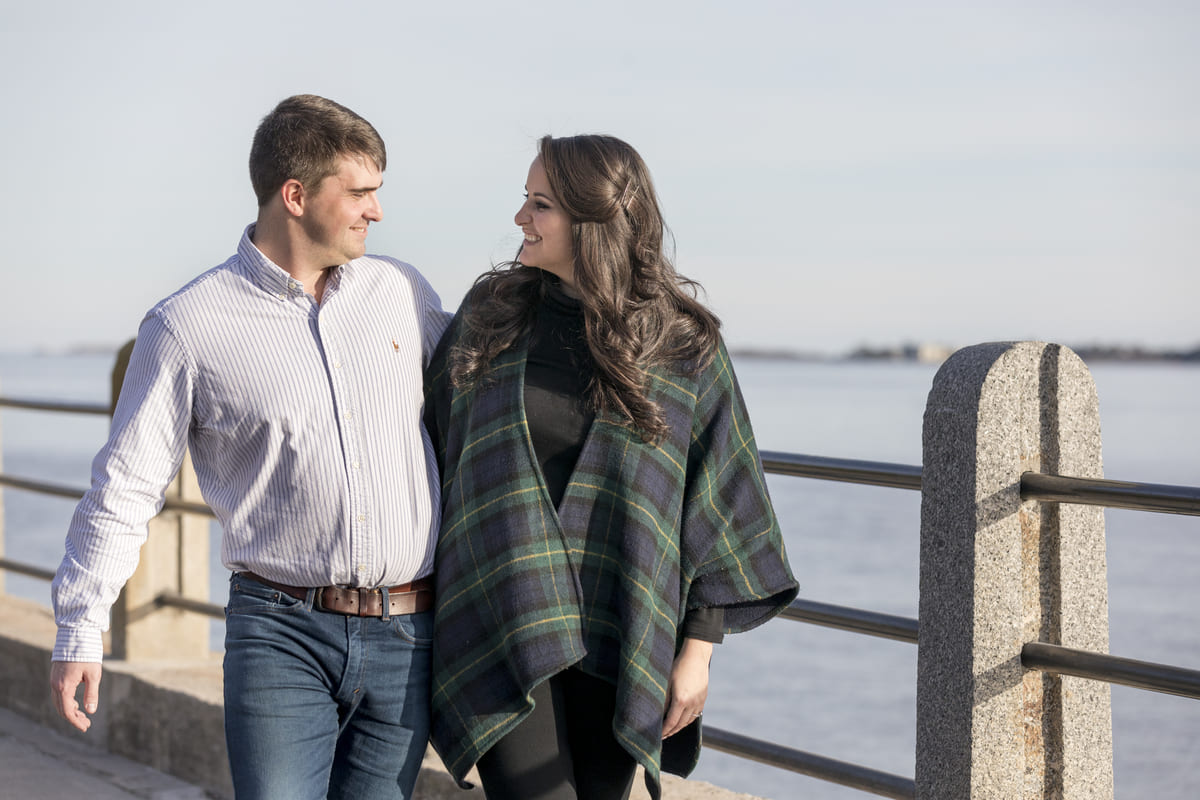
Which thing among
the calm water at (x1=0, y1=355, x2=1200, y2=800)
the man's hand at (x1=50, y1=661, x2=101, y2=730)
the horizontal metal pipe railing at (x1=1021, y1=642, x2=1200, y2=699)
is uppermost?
the man's hand at (x1=50, y1=661, x2=101, y2=730)

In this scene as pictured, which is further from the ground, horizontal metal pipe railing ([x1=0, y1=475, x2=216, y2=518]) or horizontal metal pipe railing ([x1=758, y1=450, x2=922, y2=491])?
horizontal metal pipe railing ([x1=758, y1=450, x2=922, y2=491])

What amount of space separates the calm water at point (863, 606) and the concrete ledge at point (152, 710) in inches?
239

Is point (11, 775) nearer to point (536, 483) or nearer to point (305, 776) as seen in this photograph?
point (305, 776)

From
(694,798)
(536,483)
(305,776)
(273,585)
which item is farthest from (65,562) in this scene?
(694,798)

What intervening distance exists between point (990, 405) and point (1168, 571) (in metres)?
21.6

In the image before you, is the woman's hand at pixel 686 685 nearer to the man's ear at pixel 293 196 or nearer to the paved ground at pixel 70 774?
the man's ear at pixel 293 196

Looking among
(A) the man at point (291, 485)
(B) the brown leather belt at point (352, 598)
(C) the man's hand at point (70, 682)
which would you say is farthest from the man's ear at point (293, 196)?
(C) the man's hand at point (70, 682)

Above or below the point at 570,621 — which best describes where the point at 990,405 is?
above

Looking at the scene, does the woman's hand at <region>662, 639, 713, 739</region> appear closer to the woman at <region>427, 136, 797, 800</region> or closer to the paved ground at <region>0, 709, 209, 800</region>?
the woman at <region>427, 136, 797, 800</region>

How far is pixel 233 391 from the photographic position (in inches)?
94.3

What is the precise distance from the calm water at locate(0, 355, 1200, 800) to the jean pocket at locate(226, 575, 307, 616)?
8753 millimetres

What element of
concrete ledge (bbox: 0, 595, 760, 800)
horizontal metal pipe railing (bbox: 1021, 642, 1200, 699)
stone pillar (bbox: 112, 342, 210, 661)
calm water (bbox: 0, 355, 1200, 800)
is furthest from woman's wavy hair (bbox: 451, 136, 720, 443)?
calm water (bbox: 0, 355, 1200, 800)

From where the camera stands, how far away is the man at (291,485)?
2.38 metres

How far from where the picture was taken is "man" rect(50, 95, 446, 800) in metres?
2.38
